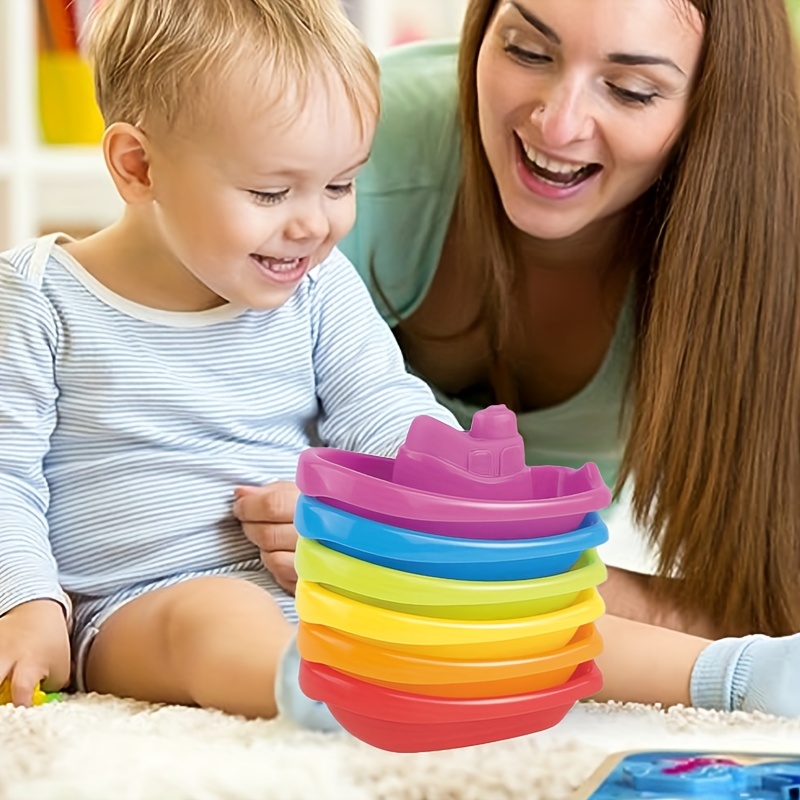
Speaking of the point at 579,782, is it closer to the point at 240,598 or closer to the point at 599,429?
the point at 240,598

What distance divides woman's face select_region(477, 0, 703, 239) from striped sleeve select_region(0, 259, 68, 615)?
1.47 ft

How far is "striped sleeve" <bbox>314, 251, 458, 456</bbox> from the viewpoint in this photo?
1.14m

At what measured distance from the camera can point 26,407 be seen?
1.07 meters

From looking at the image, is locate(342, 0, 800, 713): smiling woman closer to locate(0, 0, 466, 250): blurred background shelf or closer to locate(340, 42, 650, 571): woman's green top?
locate(340, 42, 650, 571): woman's green top

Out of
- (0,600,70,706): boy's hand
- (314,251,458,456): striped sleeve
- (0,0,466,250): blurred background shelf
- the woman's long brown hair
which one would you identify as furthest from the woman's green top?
(0,0,466,250): blurred background shelf

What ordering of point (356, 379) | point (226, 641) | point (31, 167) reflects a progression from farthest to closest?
point (31, 167), point (356, 379), point (226, 641)

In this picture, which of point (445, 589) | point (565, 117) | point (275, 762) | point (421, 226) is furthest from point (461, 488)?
point (421, 226)

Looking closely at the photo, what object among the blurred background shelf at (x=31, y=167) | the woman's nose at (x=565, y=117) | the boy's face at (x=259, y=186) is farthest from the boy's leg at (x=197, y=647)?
the blurred background shelf at (x=31, y=167)

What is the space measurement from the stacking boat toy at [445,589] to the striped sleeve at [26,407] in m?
0.35

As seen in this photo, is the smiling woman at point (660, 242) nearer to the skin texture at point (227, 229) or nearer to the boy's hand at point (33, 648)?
Answer: the skin texture at point (227, 229)

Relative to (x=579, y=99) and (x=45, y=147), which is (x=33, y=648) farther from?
(x=45, y=147)

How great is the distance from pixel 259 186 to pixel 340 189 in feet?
0.22

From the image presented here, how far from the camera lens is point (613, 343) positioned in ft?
4.80

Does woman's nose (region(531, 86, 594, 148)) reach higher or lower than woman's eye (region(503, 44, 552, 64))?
lower
